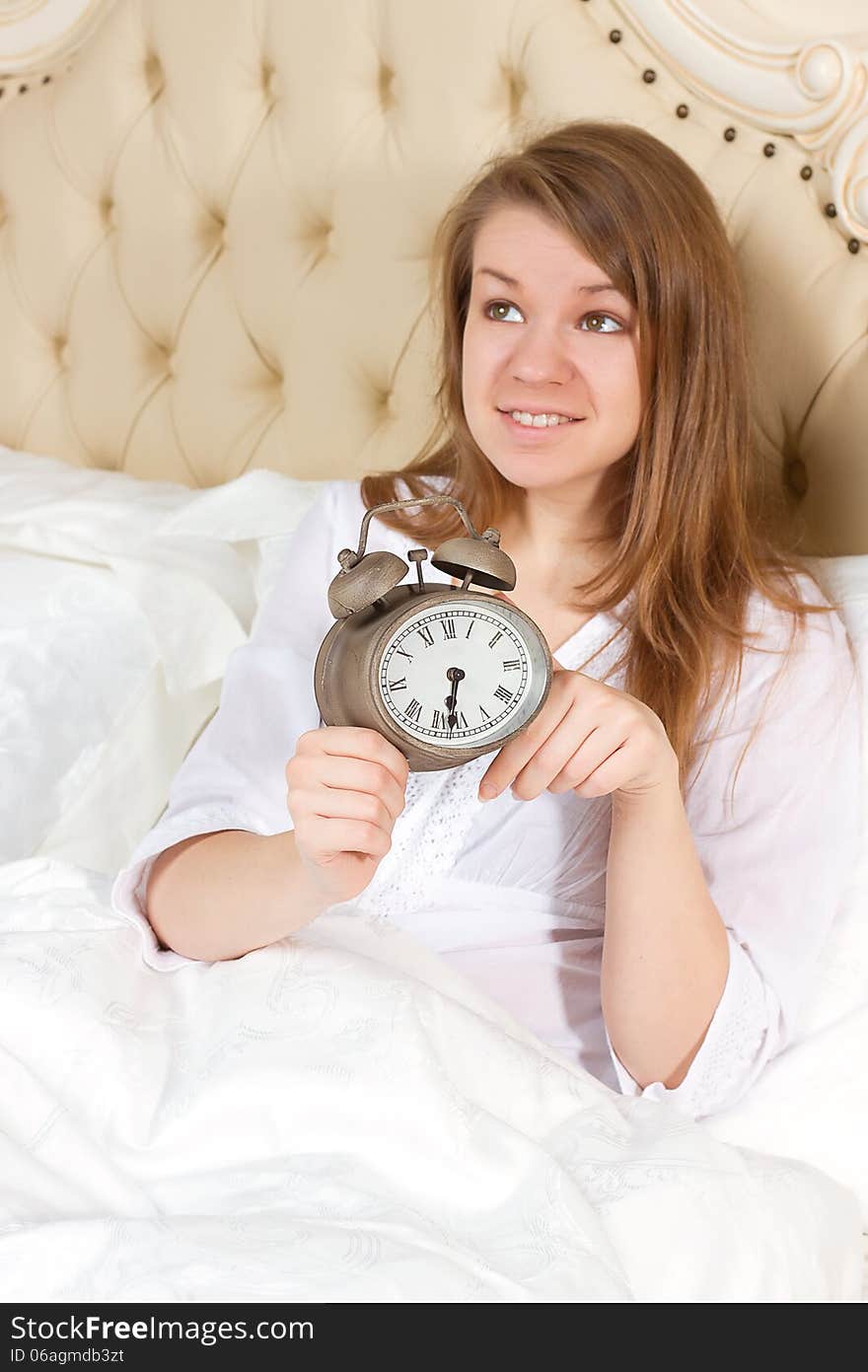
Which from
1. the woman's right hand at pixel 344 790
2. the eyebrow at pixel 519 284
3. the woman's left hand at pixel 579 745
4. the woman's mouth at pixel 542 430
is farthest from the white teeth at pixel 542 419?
the woman's right hand at pixel 344 790

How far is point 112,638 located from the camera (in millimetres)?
1574

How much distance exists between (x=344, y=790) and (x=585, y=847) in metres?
0.44

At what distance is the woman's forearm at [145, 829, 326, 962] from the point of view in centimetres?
105

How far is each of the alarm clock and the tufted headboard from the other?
2.56ft

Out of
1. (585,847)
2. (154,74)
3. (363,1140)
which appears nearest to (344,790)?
(363,1140)

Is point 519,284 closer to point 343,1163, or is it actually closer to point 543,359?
point 543,359

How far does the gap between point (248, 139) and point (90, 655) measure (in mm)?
809

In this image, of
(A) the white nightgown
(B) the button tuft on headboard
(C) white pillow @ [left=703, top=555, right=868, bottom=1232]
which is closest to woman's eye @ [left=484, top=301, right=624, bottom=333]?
(A) the white nightgown

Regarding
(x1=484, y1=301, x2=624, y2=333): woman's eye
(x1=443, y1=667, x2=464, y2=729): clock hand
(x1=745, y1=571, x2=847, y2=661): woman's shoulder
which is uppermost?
(x1=484, y1=301, x2=624, y2=333): woman's eye

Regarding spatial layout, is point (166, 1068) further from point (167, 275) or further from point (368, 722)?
point (167, 275)

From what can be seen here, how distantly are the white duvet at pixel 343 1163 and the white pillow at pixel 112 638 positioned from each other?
1.42ft

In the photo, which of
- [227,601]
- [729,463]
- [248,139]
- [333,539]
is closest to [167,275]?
[248,139]

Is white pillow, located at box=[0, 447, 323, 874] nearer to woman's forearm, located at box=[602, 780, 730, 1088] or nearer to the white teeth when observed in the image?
the white teeth
